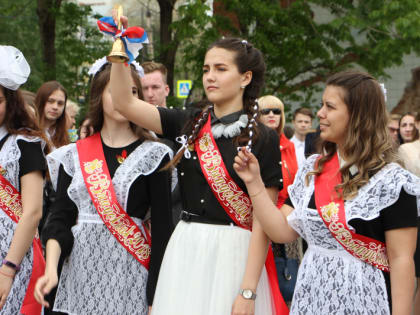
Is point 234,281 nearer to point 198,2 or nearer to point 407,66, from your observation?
point 198,2

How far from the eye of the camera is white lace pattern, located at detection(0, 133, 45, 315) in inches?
127

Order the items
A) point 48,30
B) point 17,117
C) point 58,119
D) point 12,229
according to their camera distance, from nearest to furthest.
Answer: point 12,229 < point 17,117 < point 58,119 < point 48,30

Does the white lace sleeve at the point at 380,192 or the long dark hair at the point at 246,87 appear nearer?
the white lace sleeve at the point at 380,192

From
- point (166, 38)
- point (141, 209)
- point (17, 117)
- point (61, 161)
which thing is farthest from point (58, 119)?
point (166, 38)

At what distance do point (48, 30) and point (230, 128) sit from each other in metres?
10.7

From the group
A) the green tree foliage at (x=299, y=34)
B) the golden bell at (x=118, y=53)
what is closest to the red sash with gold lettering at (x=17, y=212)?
the golden bell at (x=118, y=53)

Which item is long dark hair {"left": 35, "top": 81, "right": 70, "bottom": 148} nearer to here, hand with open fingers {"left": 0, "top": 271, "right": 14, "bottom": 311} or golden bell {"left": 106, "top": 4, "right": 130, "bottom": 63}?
hand with open fingers {"left": 0, "top": 271, "right": 14, "bottom": 311}

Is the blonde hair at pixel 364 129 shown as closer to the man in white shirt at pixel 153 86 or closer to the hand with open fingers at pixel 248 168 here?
the hand with open fingers at pixel 248 168

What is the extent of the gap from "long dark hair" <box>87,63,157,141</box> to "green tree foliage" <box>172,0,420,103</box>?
Answer: 23.5 feet

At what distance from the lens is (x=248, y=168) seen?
9.06 feet

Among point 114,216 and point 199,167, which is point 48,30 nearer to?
point 114,216

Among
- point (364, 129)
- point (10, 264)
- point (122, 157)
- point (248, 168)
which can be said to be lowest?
point (10, 264)

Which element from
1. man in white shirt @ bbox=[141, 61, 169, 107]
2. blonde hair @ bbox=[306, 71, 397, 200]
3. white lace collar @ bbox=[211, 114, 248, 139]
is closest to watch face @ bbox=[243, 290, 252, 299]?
blonde hair @ bbox=[306, 71, 397, 200]

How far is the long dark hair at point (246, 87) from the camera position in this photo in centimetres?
304
